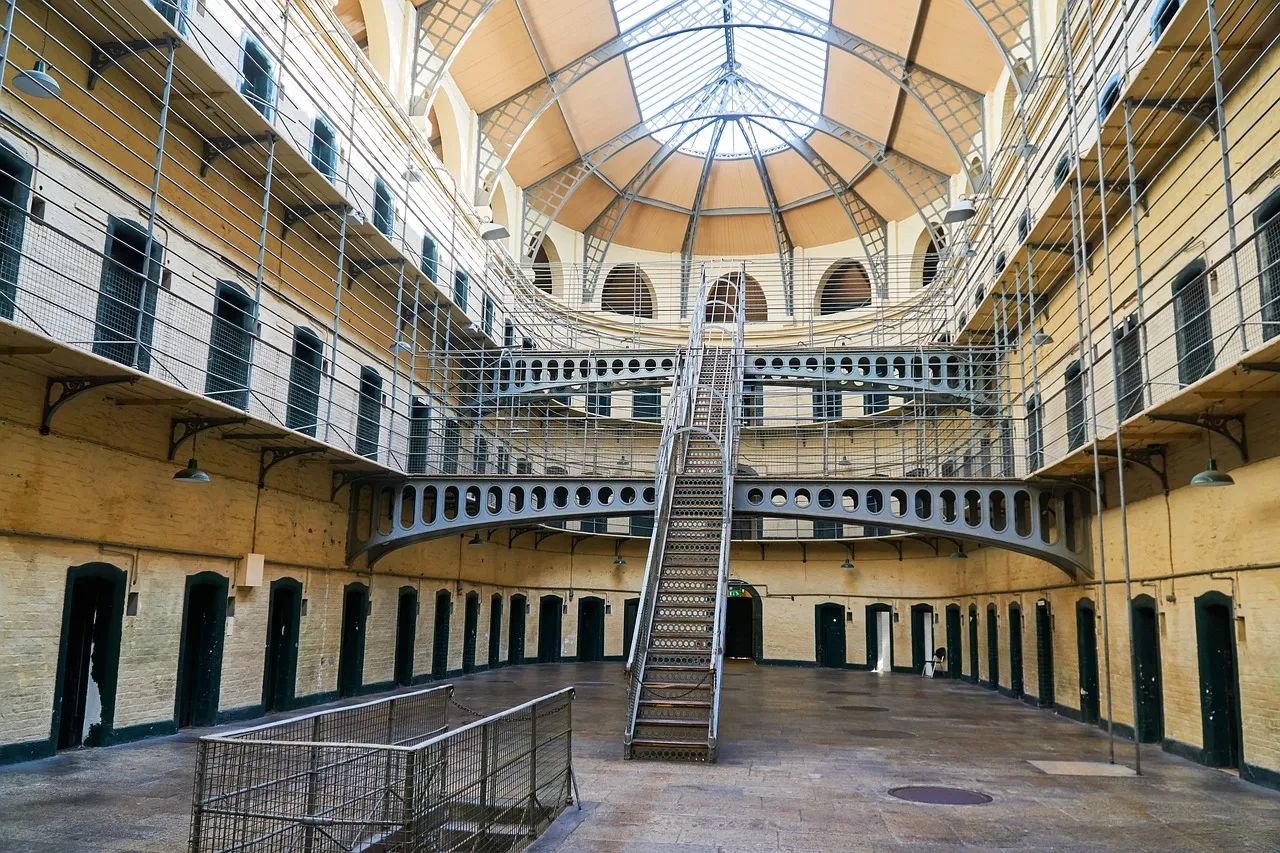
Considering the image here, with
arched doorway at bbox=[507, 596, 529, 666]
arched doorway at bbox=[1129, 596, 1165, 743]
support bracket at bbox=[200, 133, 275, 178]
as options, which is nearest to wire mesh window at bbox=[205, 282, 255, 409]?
support bracket at bbox=[200, 133, 275, 178]

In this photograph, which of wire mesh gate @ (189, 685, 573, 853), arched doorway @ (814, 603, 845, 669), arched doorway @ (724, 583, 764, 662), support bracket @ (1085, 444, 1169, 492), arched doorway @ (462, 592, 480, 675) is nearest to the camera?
wire mesh gate @ (189, 685, 573, 853)

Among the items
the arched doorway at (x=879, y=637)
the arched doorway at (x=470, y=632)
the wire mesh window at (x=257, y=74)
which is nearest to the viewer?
the wire mesh window at (x=257, y=74)

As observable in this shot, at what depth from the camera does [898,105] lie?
20781 mm

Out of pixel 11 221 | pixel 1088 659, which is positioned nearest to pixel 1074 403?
pixel 1088 659

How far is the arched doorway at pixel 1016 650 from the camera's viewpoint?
52.0ft

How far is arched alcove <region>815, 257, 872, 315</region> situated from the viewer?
85.8 ft

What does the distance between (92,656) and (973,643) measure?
16.3 metres

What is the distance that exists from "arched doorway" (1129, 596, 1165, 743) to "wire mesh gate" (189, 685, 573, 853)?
7.11 m

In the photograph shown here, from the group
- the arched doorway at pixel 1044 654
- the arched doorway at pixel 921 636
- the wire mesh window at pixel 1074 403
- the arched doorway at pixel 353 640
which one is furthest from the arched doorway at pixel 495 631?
the wire mesh window at pixel 1074 403

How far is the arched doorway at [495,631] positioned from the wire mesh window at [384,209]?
865cm

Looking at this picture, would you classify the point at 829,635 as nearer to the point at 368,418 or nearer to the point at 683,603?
the point at 368,418

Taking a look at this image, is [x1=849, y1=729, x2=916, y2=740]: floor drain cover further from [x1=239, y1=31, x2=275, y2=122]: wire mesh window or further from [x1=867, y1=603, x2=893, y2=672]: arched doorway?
[x1=867, y1=603, x2=893, y2=672]: arched doorway

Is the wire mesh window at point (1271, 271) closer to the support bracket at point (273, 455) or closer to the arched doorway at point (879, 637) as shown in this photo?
the support bracket at point (273, 455)

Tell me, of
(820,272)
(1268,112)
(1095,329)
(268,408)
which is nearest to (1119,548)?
(1095,329)
